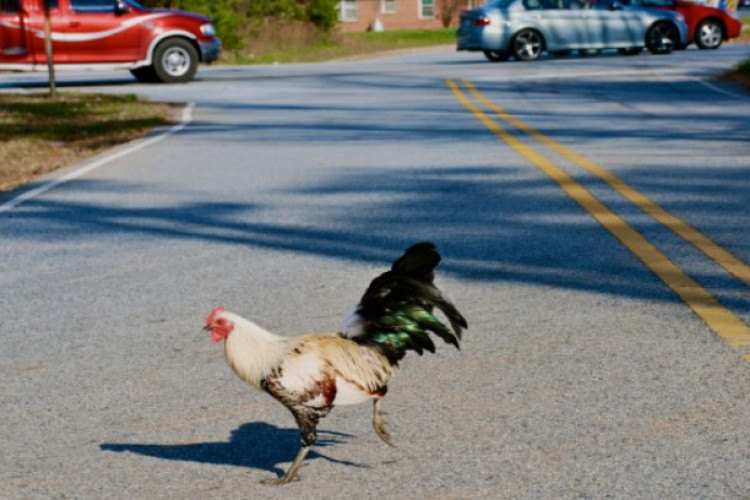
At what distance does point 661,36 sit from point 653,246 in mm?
25410

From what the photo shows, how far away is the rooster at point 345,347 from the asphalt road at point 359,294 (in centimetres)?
30

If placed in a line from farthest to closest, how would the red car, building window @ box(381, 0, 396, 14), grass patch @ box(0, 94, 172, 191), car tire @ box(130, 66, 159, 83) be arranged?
building window @ box(381, 0, 396, 14) → the red car → car tire @ box(130, 66, 159, 83) → grass patch @ box(0, 94, 172, 191)

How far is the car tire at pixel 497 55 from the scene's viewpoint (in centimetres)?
3183

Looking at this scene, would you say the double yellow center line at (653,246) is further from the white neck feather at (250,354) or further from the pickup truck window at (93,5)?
the pickup truck window at (93,5)

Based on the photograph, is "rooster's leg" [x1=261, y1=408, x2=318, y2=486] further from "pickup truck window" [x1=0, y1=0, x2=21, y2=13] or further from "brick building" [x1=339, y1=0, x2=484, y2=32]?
"brick building" [x1=339, y1=0, x2=484, y2=32]

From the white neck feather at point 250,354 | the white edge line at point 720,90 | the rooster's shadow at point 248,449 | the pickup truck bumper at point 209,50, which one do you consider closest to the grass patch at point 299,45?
the pickup truck bumper at point 209,50

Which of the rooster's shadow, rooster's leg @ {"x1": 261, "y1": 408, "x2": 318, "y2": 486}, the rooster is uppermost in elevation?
the rooster

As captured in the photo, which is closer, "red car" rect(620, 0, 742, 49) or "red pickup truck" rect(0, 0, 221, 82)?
"red pickup truck" rect(0, 0, 221, 82)

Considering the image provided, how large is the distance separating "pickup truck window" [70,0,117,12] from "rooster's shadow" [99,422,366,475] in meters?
23.0

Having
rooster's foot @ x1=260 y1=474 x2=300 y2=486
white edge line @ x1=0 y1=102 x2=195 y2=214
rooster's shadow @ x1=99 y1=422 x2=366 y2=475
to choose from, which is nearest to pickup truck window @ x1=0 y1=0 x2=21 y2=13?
white edge line @ x1=0 y1=102 x2=195 y2=214

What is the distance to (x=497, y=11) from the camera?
3114 centimetres

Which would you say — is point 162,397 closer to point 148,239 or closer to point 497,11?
point 148,239

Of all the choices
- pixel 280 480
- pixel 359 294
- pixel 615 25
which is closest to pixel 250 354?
pixel 280 480

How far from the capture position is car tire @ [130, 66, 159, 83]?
90.7ft
